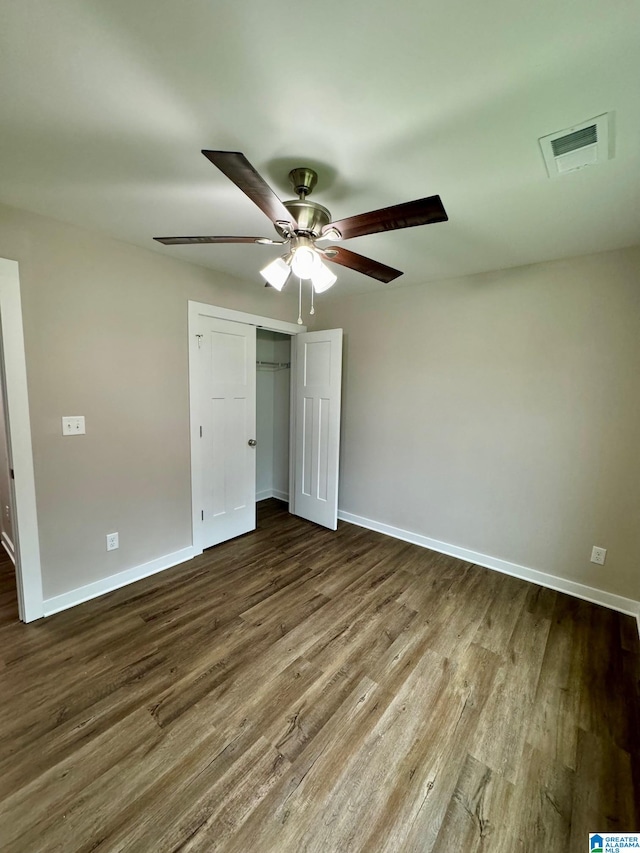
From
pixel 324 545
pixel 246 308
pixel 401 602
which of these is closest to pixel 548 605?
pixel 401 602

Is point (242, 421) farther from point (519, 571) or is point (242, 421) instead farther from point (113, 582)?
point (519, 571)

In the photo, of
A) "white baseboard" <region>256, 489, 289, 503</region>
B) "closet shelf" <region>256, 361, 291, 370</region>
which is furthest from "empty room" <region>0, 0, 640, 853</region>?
"white baseboard" <region>256, 489, 289, 503</region>

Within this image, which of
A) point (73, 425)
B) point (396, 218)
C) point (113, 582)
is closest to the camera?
point (396, 218)

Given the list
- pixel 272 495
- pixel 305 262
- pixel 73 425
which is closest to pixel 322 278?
pixel 305 262

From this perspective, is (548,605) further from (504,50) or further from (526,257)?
(504,50)

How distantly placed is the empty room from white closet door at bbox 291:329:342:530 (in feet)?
0.12

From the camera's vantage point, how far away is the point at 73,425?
2160 mm

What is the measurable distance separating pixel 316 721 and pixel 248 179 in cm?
220

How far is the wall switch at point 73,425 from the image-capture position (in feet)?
6.98

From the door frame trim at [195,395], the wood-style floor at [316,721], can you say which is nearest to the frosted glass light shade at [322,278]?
the door frame trim at [195,395]

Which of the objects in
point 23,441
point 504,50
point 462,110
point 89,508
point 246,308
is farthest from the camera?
point 246,308

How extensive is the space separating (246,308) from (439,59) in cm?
236

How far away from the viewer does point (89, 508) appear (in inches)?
89.5

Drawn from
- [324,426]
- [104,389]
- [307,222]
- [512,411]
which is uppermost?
[307,222]
